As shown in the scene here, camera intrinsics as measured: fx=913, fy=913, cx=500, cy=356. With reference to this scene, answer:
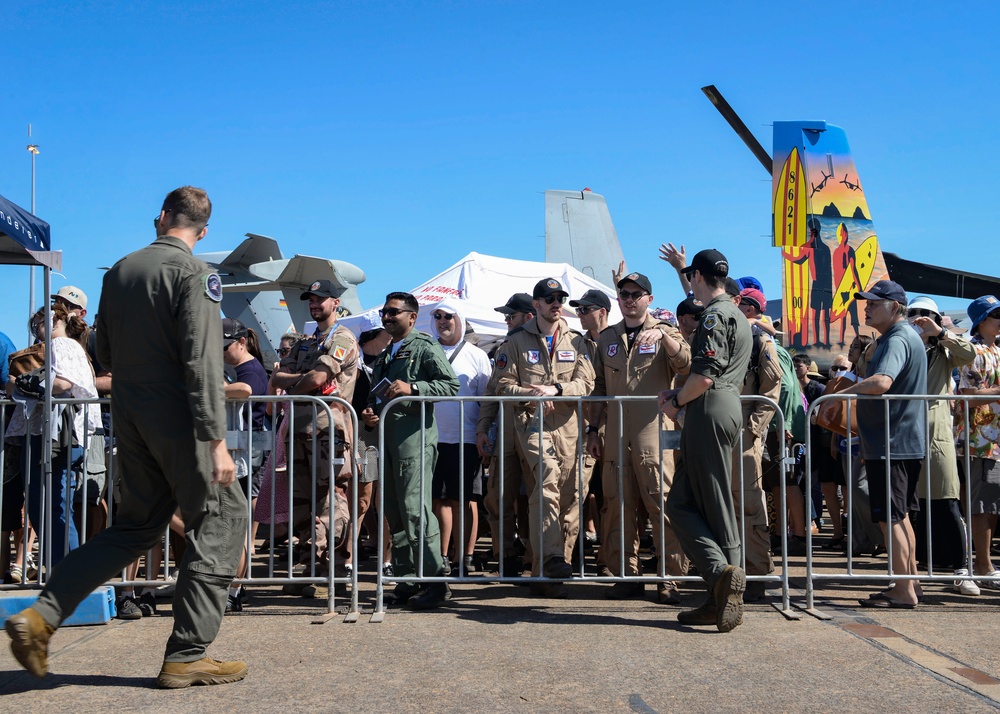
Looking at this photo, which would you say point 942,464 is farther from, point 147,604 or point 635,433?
point 147,604

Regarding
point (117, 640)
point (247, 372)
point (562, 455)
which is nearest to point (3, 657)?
point (117, 640)

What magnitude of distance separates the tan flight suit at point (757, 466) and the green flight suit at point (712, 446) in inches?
28.5

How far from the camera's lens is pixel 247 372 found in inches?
246

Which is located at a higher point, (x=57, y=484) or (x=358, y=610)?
(x=57, y=484)

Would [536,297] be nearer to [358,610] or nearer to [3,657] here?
[358,610]

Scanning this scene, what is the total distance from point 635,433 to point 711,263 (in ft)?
4.33

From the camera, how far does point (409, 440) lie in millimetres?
5848

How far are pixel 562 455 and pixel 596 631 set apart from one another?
4.70ft

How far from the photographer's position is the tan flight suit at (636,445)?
586cm

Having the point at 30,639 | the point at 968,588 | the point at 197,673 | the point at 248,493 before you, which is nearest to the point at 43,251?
the point at 248,493

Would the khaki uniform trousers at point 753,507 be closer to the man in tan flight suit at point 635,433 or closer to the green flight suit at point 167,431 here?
the man in tan flight suit at point 635,433

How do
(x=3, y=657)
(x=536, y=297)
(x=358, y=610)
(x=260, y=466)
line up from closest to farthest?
(x=3, y=657) → (x=358, y=610) → (x=260, y=466) → (x=536, y=297)

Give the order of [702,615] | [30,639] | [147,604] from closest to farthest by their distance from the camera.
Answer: [30,639] → [702,615] → [147,604]

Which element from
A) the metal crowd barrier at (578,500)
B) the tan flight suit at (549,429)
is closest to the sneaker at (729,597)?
the metal crowd barrier at (578,500)
